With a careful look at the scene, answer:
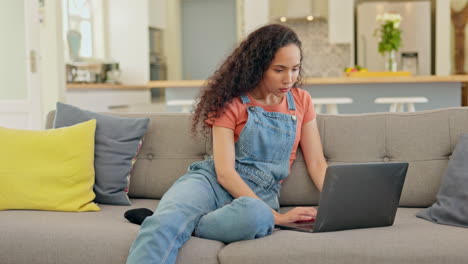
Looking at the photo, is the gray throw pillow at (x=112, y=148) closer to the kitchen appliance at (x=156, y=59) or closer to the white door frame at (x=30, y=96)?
the white door frame at (x=30, y=96)

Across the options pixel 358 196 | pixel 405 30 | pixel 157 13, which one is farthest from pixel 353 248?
pixel 405 30

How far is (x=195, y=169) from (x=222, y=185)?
0.56ft

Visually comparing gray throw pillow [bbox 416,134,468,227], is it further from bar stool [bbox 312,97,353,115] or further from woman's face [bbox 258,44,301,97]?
bar stool [bbox 312,97,353,115]

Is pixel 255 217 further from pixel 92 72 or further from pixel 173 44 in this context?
pixel 173 44

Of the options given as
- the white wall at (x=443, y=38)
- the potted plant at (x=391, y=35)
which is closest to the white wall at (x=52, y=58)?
the potted plant at (x=391, y=35)

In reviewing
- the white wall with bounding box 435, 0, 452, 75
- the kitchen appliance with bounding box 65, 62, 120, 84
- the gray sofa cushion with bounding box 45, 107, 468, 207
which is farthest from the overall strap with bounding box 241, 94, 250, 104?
the white wall with bounding box 435, 0, 452, 75

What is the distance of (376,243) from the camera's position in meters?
1.71

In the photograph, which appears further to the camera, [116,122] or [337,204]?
[116,122]

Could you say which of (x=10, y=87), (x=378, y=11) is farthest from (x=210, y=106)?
(x=378, y=11)

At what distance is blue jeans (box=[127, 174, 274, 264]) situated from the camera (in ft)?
5.45

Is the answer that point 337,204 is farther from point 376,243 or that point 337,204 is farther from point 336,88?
point 336,88

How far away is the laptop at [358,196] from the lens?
1.71m

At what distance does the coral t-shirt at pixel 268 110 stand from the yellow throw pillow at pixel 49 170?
1.73ft

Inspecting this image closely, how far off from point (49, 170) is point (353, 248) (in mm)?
1155
